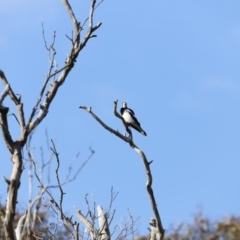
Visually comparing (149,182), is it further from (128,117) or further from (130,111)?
(130,111)

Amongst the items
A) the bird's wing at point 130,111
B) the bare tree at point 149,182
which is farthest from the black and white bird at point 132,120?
the bare tree at point 149,182

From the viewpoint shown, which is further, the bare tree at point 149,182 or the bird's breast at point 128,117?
the bird's breast at point 128,117

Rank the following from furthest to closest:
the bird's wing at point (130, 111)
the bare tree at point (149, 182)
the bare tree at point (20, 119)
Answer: the bird's wing at point (130, 111) < the bare tree at point (149, 182) < the bare tree at point (20, 119)

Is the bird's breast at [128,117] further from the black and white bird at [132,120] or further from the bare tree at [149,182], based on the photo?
the bare tree at [149,182]

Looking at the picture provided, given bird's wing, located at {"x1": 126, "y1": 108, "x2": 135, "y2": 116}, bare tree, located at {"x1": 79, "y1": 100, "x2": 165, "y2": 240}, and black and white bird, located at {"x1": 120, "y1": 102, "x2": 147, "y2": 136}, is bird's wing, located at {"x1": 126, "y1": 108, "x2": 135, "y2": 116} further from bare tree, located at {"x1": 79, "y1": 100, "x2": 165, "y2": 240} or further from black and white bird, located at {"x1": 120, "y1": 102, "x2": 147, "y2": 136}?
bare tree, located at {"x1": 79, "y1": 100, "x2": 165, "y2": 240}

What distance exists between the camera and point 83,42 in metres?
5.13

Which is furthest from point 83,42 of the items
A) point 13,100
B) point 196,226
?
point 196,226

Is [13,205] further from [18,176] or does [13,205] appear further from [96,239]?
[96,239]

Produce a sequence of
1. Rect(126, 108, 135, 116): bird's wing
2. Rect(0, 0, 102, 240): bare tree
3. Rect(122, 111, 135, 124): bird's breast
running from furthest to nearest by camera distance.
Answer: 1. Rect(126, 108, 135, 116): bird's wing
2. Rect(122, 111, 135, 124): bird's breast
3. Rect(0, 0, 102, 240): bare tree

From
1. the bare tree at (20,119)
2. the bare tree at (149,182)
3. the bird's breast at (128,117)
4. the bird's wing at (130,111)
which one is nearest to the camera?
the bare tree at (20,119)

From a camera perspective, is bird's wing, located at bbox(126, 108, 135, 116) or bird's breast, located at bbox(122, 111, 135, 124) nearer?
bird's breast, located at bbox(122, 111, 135, 124)

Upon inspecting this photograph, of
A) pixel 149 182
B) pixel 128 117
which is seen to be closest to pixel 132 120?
pixel 128 117

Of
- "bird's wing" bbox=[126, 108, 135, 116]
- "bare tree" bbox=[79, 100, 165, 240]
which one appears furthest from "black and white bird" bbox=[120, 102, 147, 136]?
"bare tree" bbox=[79, 100, 165, 240]

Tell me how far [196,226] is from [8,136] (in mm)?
Result: 13060
